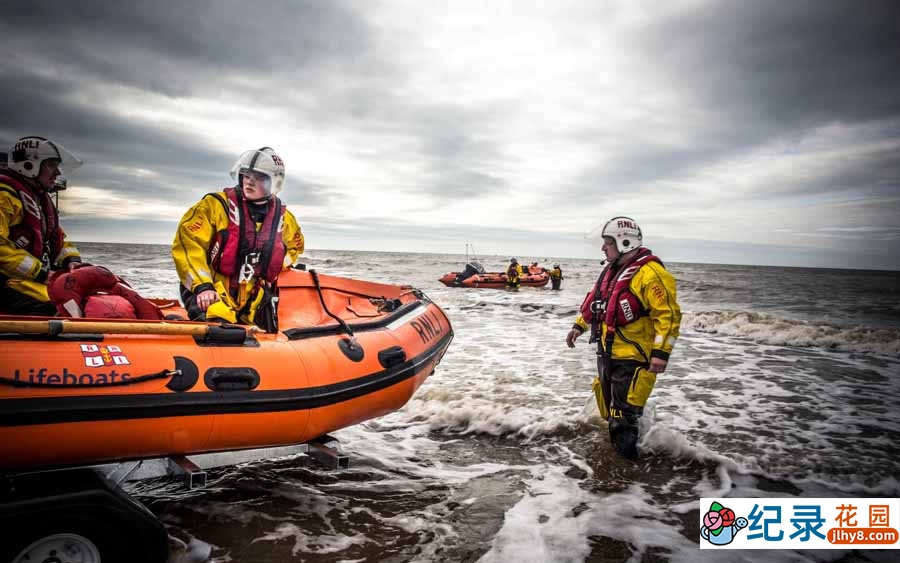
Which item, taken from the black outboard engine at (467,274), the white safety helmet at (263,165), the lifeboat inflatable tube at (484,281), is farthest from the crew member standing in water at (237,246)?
the black outboard engine at (467,274)

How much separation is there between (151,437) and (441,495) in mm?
1638

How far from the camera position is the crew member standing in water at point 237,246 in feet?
9.29

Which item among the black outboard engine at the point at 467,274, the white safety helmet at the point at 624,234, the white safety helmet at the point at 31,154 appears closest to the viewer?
the white safety helmet at the point at 31,154

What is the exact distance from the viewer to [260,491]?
3.00 metres

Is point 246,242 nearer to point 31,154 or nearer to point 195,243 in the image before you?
point 195,243

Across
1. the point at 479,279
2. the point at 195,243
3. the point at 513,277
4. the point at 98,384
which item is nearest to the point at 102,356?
the point at 98,384

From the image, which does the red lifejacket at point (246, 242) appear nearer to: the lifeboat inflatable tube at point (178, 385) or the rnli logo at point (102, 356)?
the lifeboat inflatable tube at point (178, 385)

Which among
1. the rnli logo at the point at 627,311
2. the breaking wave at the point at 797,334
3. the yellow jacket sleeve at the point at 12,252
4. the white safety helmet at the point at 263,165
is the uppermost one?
the white safety helmet at the point at 263,165

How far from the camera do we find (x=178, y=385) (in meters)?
2.26

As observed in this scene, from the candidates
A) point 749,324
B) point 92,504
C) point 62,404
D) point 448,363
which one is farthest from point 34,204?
point 749,324

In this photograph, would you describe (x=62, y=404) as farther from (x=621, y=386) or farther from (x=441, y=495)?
(x=621, y=386)

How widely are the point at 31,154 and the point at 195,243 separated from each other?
120 cm

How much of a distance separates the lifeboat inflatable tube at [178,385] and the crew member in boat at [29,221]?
769 millimetres

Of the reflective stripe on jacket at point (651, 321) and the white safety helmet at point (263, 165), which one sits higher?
the white safety helmet at point (263, 165)
